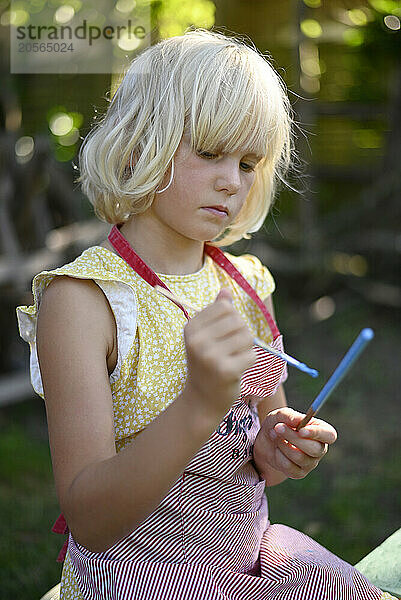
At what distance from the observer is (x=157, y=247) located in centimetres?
124

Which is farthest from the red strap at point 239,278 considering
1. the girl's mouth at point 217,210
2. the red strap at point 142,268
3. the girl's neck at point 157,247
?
the girl's mouth at point 217,210

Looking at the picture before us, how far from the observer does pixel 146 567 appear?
1.05 metres

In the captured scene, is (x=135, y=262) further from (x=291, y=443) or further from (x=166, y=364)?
Answer: (x=291, y=443)

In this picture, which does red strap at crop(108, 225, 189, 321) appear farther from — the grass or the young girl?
the grass

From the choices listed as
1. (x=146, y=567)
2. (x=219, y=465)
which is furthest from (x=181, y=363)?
(x=146, y=567)

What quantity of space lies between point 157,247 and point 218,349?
0.45 metres

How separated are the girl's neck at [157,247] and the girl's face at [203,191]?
0.05m

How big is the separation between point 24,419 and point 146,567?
2.00m

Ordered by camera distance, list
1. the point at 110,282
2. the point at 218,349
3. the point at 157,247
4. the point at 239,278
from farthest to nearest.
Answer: the point at 239,278 → the point at 157,247 → the point at 110,282 → the point at 218,349

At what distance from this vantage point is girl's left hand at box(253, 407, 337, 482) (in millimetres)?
1086

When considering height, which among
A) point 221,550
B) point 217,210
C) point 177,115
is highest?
point 177,115

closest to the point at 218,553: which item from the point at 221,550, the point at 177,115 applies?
the point at 221,550

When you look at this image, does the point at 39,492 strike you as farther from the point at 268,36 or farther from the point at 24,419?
the point at 268,36

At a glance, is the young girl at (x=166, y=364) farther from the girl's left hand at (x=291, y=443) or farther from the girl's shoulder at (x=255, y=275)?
the girl's shoulder at (x=255, y=275)
